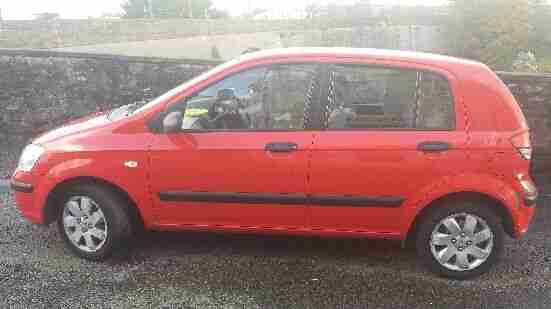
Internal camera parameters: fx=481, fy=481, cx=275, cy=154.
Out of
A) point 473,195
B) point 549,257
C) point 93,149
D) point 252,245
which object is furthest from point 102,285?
point 549,257

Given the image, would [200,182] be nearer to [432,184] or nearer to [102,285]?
[102,285]

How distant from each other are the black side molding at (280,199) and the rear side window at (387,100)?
525mm

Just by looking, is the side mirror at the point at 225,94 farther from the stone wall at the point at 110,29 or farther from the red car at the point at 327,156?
the stone wall at the point at 110,29

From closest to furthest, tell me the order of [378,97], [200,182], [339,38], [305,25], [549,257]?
[378,97] < [200,182] < [549,257] < [339,38] < [305,25]

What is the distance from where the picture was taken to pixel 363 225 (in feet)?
11.8

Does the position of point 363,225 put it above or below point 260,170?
below

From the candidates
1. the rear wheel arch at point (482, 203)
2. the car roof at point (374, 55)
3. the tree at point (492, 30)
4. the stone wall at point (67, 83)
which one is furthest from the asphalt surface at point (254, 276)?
the tree at point (492, 30)

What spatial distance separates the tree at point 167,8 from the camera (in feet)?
149

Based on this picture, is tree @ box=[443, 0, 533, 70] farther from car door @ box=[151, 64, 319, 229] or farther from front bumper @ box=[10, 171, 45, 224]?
front bumper @ box=[10, 171, 45, 224]

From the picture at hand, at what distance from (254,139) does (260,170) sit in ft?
0.76

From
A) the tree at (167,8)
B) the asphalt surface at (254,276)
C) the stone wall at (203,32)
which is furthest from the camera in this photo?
the tree at (167,8)

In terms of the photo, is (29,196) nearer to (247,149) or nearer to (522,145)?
(247,149)

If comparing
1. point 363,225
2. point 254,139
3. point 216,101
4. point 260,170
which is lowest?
point 363,225

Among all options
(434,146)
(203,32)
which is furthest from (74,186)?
(203,32)
